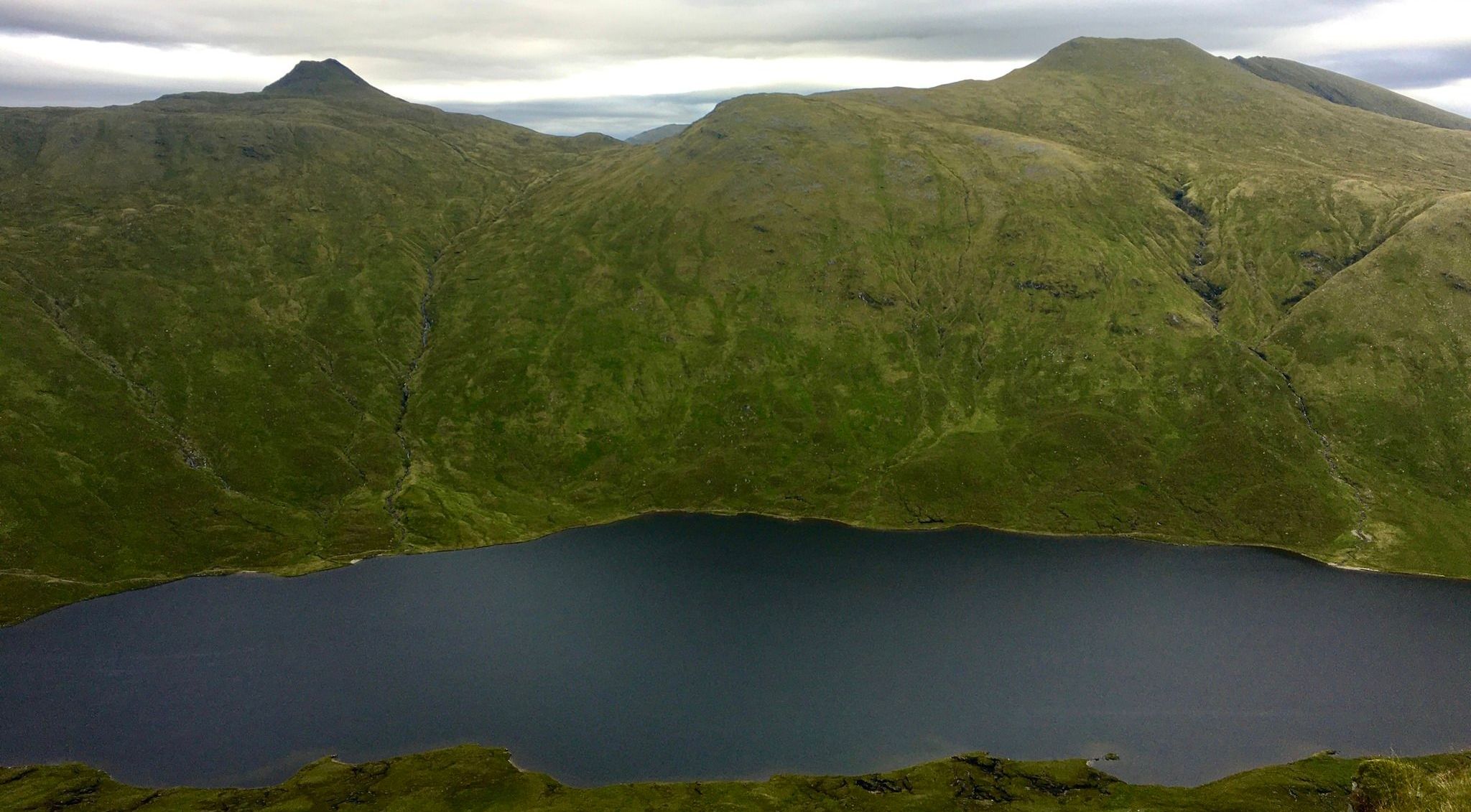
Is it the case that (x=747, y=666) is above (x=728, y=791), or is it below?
above

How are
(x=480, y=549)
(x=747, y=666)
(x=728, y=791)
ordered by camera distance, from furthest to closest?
(x=480, y=549) → (x=747, y=666) → (x=728, y=791)

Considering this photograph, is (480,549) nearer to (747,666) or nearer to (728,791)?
(747,666)

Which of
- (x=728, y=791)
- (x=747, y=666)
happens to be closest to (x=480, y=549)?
(x=747, y=666)

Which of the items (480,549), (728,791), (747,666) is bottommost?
(480,549)

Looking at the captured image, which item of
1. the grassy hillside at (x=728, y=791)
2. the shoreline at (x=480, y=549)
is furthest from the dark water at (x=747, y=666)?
the shoreline at (x=480, y=549)

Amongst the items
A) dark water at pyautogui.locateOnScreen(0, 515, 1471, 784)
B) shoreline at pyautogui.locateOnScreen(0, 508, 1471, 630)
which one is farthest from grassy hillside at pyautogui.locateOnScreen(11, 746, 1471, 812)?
shoreline at pyautogui.locateOnScreen(0, 508, 1471, 630)

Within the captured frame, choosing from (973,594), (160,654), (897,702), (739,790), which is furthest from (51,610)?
(973,594)
